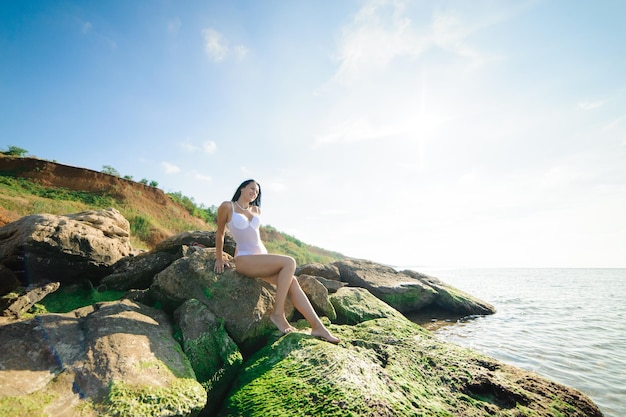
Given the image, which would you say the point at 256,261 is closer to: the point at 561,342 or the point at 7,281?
the point at 7,281

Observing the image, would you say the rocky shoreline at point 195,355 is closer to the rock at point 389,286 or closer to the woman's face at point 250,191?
the woman's face at point 250,191

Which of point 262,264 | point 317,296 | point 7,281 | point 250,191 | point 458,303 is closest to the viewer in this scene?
point 7,281

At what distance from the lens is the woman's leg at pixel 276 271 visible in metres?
4.26

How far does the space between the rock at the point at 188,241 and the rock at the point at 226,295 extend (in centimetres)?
158

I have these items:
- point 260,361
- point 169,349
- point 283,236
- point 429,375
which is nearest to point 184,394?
point 169,349

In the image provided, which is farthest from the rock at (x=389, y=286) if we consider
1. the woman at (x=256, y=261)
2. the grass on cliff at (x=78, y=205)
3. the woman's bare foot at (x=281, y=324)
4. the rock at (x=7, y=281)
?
the grass on cliff at (x=78, y=205)

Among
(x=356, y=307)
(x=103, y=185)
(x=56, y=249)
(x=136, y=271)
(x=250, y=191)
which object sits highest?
(x=103, y=185)

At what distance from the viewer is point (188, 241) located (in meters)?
6.21

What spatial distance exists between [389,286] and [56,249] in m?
9.59

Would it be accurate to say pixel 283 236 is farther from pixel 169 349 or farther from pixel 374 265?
pixel 169 349

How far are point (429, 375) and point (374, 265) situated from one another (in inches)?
341

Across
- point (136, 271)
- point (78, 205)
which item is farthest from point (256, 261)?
point (78, 205)

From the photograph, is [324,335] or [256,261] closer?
[324,335]

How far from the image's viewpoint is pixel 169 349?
332cm
